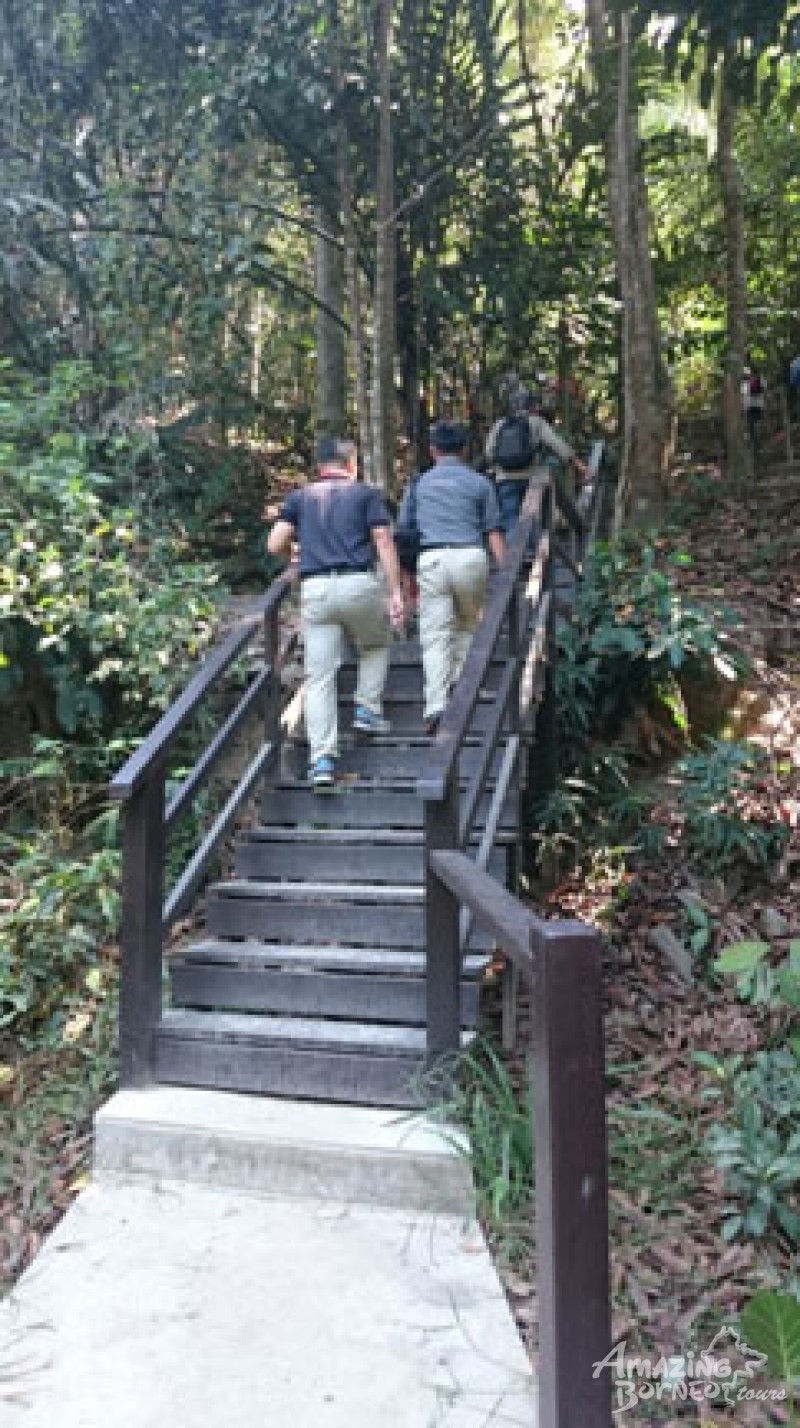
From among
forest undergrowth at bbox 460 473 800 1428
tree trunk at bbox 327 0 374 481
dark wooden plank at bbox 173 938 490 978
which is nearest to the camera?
forest undergrowth at bbox 460 473 800 1428

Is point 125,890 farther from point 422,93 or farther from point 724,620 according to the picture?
point 422,93

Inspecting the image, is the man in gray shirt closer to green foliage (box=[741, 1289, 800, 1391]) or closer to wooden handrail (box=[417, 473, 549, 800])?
wooden handrail (box=[417, 473, 549, 800])

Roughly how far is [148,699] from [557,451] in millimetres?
3382

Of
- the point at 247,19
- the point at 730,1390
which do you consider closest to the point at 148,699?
the point at 730,1390

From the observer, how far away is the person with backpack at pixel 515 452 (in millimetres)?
7363

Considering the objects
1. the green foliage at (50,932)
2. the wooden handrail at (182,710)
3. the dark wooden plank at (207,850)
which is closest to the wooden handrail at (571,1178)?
the wooden handrail at (182,710)

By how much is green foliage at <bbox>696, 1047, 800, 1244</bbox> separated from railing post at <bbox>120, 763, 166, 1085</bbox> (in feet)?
6.43

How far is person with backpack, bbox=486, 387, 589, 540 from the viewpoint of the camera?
7.36 metres

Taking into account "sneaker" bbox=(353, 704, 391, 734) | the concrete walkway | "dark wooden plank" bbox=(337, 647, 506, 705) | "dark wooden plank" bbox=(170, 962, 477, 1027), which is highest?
"dark wooden plank" bbox=(337, 647, 506, 705)

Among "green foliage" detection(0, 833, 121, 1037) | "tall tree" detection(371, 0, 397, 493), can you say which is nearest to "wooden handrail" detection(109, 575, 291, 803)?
"green foliage" detection(0, 833, 121, 1037)

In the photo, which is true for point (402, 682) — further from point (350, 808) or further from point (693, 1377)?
point (693, 1377)

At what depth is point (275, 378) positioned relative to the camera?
13203 millimetres

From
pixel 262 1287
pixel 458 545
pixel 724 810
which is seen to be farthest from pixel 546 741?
pixel 262 1287

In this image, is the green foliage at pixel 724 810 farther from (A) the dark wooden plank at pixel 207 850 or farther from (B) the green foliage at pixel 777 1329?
(B) the green foliage at pixel 777 1329
